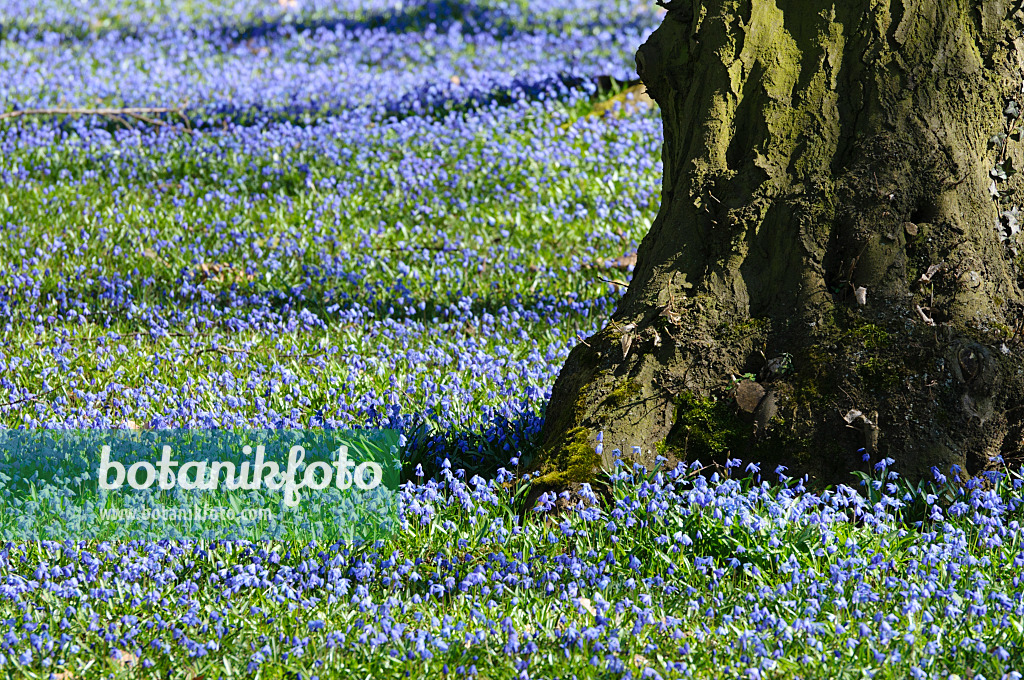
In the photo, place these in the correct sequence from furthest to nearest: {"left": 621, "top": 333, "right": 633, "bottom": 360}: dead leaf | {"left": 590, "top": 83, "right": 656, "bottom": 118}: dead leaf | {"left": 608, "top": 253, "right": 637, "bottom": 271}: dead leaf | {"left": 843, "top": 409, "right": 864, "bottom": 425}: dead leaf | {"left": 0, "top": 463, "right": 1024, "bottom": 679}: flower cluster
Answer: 1. {"left": 590, "top": 83, "right": 656, "bottom": 118}: dead leaf
2. {"left": 608, "top": 253, "right": 637, "bottom": 271}: dead leaf
3. {"left": 621, "top": 333, "right": 633, "bottom": 360}: dead leaf
4. {"left": 843, "top": 409, "right": 864, "bottom": 425}: dead leaf
5. {"left": 0, "top": 463, "right": 1024, "bottom": 679}: flower cluster

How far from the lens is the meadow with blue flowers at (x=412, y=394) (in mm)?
2969

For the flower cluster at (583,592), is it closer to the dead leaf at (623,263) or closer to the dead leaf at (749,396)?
the dead leaf at (749,396)

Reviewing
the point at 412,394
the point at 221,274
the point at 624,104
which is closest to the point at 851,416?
the point at 412,394

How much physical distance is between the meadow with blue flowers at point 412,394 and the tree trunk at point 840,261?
19cm

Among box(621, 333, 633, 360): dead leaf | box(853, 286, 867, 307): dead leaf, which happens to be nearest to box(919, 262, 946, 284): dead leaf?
box(853, 286, 867, 307): dead leaf

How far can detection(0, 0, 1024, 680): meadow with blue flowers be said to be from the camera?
2.97 metres

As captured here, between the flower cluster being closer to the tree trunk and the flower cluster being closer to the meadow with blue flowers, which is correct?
the meadow with blue flowers

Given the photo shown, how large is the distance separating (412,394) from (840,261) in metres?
2.28

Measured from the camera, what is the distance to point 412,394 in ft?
17.2

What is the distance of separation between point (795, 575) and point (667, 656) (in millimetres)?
476

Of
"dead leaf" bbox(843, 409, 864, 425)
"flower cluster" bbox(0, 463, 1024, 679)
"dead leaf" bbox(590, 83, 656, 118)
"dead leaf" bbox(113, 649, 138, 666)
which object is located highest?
"dead leaf" bbox(590, 83, 656, 118)

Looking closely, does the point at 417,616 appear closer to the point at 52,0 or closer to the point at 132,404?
the point at 132,404

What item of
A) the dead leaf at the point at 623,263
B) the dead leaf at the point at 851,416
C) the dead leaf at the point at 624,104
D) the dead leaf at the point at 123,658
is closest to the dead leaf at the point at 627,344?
the dead leaf at the point at 851,416

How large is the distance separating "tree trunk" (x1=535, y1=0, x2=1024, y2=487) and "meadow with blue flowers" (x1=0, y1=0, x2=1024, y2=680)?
195 millimetres
